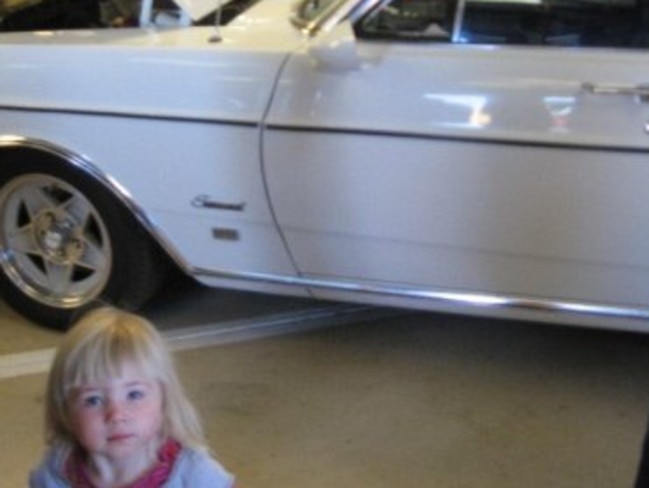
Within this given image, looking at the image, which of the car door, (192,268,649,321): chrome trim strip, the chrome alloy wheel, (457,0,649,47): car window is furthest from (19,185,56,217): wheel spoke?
(457,0,649,47): car window

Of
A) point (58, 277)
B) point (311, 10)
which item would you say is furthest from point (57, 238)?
point (311, 10)

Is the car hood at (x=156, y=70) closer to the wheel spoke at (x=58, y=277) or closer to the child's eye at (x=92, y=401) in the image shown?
the wheel spoke at (x=58, y=277)

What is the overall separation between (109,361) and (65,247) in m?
2.09

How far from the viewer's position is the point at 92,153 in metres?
3.43

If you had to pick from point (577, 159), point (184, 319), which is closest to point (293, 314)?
point (184, 319)

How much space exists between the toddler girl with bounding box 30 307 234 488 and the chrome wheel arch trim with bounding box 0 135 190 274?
161cm

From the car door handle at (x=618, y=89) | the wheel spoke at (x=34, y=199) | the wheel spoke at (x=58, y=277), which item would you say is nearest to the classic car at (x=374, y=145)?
the car door handle at (x=618, y=89)

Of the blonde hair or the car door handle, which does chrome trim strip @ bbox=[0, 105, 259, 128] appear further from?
the blonde hair

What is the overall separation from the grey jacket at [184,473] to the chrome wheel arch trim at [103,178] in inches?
63.6

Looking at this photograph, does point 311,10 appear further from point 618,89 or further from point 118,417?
point 118,417

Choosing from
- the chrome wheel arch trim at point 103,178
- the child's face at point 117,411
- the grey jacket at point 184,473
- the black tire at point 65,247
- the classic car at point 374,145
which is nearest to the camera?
the child's face at point 117,411

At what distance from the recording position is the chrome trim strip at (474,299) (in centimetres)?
309

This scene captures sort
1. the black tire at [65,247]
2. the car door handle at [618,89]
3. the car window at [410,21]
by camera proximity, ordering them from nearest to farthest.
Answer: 1. the car door handle at [618,89]
2. the car window at [410,21]
3. the black tire at [65,247]

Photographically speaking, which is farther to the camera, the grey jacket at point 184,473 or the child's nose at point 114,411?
the grey jacket at point 184,473
